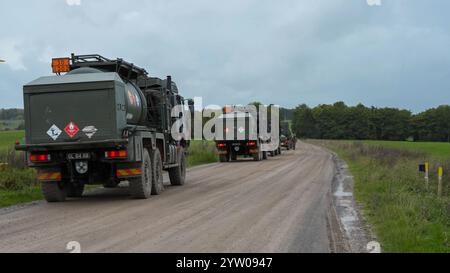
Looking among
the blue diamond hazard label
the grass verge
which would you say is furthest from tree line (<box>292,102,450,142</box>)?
the blue diamond hazard label

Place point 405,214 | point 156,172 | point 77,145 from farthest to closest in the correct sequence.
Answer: point 156,172
point 77,145
point 405,214

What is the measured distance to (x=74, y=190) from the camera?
1534cm

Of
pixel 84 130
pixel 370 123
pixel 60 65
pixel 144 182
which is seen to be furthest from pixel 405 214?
pixel 370 123

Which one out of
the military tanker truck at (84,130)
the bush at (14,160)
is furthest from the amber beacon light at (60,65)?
the bush at (14,160)

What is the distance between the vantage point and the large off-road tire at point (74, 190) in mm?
15047

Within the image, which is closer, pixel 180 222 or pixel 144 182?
pixel 180 222

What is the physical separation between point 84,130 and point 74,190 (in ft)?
9.90

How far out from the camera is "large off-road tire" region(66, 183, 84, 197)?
49.4ft

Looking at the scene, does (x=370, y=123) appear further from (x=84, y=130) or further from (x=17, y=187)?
(x=84, y=130)

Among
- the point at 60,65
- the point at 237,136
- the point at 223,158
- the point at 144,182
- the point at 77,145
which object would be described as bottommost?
the point at 223,158

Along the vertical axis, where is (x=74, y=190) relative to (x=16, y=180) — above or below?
below

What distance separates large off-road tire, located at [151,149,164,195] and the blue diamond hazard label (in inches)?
123

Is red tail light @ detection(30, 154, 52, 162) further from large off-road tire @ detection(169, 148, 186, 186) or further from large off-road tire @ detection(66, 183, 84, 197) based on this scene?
large off-road tire @ detection(169, 148, 186, 186)

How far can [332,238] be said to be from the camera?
860cm
